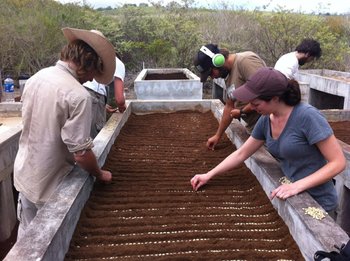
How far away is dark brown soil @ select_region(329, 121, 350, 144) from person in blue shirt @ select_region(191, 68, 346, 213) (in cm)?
384

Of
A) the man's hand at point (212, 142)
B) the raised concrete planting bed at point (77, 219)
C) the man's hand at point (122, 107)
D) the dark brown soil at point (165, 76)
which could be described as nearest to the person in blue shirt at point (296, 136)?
the raised concrete planting bed at point (77, 219)

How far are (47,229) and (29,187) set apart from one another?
0.59 m

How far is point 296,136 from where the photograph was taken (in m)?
2.28

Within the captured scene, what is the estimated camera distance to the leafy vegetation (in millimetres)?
15352

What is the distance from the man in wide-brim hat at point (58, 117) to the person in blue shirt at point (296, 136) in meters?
0.92

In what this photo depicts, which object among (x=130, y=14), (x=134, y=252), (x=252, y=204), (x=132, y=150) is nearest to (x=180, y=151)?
(x=132, y=150)

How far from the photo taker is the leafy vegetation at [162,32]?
1535cm

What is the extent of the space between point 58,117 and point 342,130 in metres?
5.34

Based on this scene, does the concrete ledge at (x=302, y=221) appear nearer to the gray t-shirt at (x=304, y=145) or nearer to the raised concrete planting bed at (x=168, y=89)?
the gray t-shirt at (x=304, y=145)

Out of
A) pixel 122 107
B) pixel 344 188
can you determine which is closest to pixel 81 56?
pixel 122 107

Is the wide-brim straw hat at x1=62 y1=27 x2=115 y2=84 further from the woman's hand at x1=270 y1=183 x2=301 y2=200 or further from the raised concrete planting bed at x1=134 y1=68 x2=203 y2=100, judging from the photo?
the raised concrete planting bed at x1=134 y1=68 x2=203 y2=100

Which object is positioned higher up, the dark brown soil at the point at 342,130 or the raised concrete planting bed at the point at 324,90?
the dark brown soil at the point at 342,130

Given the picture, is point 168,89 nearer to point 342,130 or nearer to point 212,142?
point 342,130

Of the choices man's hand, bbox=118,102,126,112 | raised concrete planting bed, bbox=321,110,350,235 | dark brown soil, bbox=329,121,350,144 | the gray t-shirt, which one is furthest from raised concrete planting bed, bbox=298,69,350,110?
the gray t-shirt
